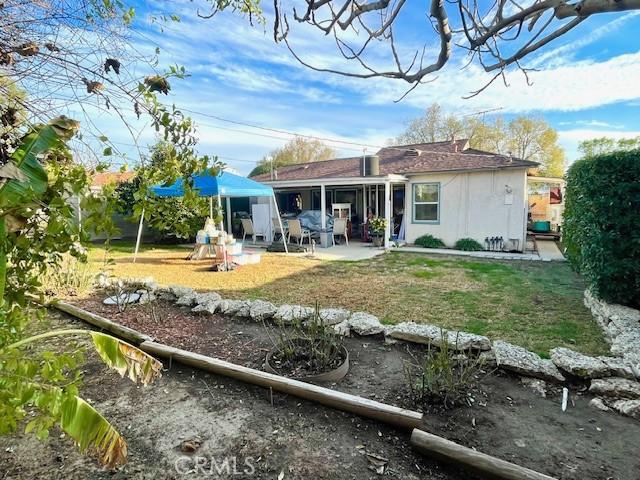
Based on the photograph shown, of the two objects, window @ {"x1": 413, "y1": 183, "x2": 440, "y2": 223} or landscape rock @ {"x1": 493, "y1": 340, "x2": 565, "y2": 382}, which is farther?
window @ {"x1": 413, "y1": 183, "x2": 440, "y2": 223}

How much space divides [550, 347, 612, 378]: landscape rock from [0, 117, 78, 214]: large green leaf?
13.8 feet

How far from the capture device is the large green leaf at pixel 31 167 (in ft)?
5.09

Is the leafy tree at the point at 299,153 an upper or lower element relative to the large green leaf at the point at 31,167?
upper

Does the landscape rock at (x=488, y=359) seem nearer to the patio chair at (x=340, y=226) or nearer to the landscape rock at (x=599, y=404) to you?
the landscape rock at (x=599, y=404)

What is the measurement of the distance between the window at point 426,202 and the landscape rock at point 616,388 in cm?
1055

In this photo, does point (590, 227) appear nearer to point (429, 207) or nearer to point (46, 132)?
point (46, 132)

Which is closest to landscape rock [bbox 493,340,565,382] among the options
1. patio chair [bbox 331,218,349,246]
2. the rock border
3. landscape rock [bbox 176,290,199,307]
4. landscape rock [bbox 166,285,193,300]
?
the rock border

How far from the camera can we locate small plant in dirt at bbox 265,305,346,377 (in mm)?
3469

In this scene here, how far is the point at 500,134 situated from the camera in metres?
30.4

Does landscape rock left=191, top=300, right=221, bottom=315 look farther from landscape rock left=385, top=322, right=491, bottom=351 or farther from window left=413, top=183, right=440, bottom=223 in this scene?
window left=413, top=183, right=440, bottom=223

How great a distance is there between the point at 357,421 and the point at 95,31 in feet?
12.9

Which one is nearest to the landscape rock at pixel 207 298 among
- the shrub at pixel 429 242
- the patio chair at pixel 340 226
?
the patio chair at pixel 340 226

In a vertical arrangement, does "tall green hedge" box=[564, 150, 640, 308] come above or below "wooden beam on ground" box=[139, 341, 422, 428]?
above

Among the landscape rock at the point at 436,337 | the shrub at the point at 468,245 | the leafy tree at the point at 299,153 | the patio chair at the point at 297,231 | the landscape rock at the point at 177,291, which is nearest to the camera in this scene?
the landscape rock at the point at 436,337
